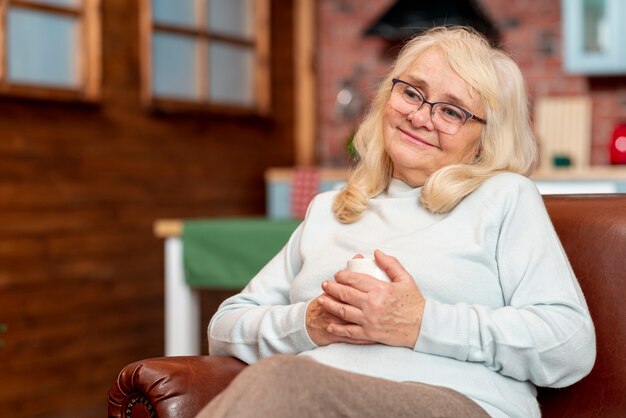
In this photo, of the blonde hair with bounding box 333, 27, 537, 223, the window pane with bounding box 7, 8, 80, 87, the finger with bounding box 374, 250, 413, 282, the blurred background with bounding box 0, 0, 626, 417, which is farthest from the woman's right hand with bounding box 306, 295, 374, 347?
the window pane with bounding box 7, 8, 80, 87

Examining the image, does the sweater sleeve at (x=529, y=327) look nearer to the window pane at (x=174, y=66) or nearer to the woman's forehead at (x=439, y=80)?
the woman's forehead at (x=439, y=80)

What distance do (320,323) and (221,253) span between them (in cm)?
160

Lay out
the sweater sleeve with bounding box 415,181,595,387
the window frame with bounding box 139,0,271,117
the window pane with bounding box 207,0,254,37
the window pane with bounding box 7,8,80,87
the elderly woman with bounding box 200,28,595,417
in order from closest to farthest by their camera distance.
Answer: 1. the elderly woman with bounding box 200,28,595,417
2. the sweater sleeve with bounding box 415,181,595,387
3. the window pane with bounding box 7,8,80,87
4. the window frame with bounding box 139,0,271,117
5. the window pane with bounding box 207,0,254,37

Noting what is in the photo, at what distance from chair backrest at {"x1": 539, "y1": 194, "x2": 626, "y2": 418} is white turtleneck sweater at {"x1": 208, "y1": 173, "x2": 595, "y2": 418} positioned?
0.12 m

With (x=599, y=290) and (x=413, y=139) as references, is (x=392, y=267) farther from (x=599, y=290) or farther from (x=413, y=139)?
(x=599, y=290)

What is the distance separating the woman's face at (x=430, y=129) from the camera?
1894mm

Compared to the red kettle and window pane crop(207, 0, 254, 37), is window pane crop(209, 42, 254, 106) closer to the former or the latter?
window pane crop(207, 0, 254, 37)

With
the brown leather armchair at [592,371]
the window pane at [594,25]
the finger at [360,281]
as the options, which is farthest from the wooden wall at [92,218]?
the finger at [360,281]

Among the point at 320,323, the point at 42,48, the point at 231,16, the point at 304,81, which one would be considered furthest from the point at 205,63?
the point at 320,323

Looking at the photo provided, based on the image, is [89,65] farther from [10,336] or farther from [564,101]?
[564,101]

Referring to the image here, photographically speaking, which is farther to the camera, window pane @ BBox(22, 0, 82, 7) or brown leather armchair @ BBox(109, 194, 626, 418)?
window pane @ BBox(22, 0, 82, 7)

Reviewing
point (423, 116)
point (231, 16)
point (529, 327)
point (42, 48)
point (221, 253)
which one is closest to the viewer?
point (529, 327)

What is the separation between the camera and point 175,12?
4.68m

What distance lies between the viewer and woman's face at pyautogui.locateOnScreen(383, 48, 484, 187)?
1.89 m
